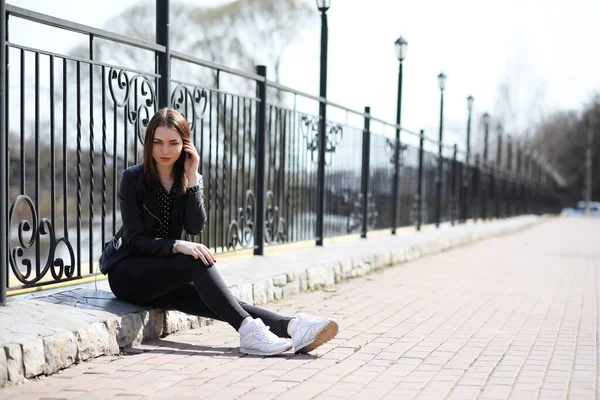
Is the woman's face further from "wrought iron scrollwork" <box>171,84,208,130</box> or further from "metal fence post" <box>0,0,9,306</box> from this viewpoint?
"wrought iron scrollwork" <box>171,84,208,130</box>

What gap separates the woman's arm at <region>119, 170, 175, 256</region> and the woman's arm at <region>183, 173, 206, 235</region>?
24 cm

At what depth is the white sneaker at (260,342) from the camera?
15.1 ft

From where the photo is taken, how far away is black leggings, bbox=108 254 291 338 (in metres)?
4.71

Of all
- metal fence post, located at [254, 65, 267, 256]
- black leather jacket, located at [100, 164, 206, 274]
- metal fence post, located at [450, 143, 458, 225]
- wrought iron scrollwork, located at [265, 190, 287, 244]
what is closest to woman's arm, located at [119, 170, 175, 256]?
black leather jacket, located at [100, 164, 206, 274]

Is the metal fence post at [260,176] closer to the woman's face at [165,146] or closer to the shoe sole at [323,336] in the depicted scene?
the woman's face at [165,146]

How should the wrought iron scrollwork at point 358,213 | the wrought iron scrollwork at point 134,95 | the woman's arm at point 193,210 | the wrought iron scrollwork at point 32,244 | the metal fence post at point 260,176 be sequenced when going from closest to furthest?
the wrought iron scrollwork at point 32,244 → the woman's arm at point 193,210 → the wrought iron scrollwork at point 134,95 → the metal fence post at point 260,176 → the wrought iron scrollwork at point 358,213

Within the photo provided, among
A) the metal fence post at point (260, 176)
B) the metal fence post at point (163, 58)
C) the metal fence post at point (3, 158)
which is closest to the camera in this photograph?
the metal fence post at point (3, 158)

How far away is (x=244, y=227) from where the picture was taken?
7.93 metres

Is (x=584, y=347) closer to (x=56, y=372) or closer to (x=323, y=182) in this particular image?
(x=56, y=372)

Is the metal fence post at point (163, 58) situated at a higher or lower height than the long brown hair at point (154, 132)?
higher

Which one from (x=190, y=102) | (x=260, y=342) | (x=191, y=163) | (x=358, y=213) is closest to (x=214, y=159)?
(x=358, y=213)

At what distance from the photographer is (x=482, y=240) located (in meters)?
19.2

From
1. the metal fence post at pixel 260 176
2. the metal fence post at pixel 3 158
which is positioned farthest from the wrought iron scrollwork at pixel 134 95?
the metal fence post at pixel 260 176

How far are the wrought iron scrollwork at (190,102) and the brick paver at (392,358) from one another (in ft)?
5.61
